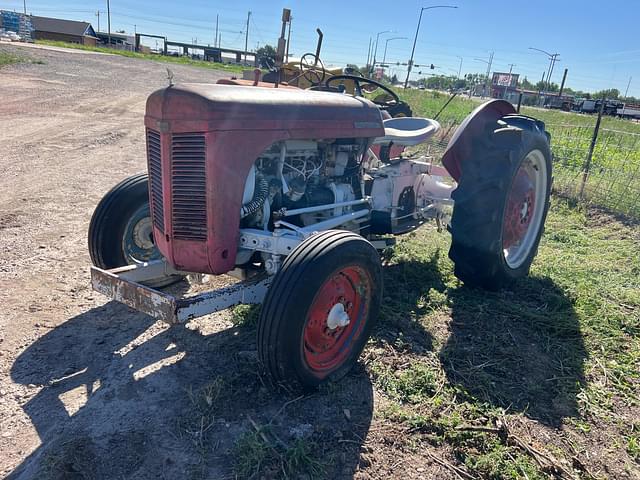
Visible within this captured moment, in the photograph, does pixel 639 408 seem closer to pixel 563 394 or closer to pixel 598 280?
pixel 563 394

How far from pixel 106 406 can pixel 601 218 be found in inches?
246

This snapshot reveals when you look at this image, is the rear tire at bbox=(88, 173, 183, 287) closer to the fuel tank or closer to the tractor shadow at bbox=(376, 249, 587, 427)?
the fuel tank

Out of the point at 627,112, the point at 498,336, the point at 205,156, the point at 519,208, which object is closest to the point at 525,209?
the point at 519,208

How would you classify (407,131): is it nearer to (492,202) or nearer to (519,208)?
(519,208)

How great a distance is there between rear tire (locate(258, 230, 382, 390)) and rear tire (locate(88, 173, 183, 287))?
142 centimetres

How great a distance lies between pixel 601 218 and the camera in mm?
6508

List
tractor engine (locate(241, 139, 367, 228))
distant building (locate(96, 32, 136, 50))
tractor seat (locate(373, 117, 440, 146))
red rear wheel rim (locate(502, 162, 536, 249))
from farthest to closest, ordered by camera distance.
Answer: distant building (locate(96, 32, 136, 50))
tractor seat (locate(373, 117, 440, 146))
red rear wheel rim (locate(502, 162, 536, 249))
tractor engine (locate(241, 139, 367, 228))

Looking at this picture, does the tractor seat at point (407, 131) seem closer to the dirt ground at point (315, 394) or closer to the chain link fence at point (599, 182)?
the dirt ground at point (315, 394)

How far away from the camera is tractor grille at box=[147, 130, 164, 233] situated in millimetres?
2855

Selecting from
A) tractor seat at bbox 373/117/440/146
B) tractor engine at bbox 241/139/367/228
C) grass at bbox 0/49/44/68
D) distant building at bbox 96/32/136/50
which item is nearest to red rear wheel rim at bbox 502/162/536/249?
tractor seat at bbox 373/117/440/146

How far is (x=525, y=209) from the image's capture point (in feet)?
14.5

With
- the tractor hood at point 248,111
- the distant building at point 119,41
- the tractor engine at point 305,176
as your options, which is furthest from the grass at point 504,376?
the distant building at point 119,41

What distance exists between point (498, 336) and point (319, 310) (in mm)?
1478

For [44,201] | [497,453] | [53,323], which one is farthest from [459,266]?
[44,201]
